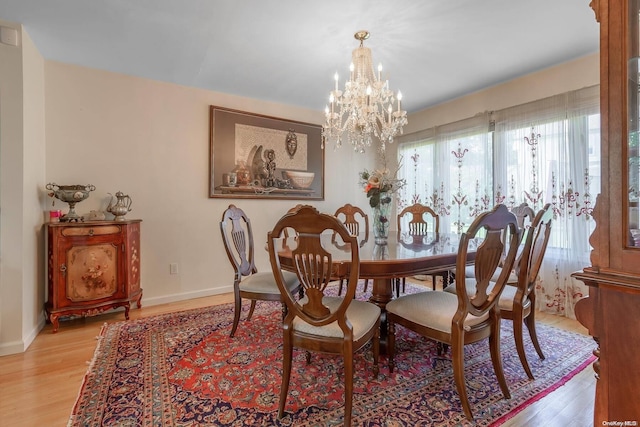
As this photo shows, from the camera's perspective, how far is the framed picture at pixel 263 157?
11.8ft

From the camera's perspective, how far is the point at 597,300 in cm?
91

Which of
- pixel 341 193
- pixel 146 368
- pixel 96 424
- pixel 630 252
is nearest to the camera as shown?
pixel 630 252

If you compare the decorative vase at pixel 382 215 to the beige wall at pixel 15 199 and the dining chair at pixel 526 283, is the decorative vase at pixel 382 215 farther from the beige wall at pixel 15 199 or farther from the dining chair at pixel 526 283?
the beige wall at pixel 15 199

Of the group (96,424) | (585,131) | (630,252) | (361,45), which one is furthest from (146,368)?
(585,131)

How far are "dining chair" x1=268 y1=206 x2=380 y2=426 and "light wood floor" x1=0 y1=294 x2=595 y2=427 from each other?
83 cm

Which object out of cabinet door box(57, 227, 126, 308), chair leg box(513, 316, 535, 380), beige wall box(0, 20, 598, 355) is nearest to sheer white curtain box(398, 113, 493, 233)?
beige wall box(0, 20, 598, 355)

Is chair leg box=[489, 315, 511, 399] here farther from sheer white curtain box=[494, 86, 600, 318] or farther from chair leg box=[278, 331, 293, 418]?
sheer white curtain box=[494, 86, 600, 318]

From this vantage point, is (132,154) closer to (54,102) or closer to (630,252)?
(54,102)

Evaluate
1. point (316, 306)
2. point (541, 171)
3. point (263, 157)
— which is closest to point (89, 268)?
point (263, 157)

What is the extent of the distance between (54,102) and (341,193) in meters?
3.49

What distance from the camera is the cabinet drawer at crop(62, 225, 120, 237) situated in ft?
8.23

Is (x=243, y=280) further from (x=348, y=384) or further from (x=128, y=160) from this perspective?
(x=128, y=160)

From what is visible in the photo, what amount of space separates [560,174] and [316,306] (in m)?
2.95

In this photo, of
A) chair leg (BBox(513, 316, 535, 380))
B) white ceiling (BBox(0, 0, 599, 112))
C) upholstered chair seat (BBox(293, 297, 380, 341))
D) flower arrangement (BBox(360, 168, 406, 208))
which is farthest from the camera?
flower arrangement (BBox(360, 168, 406, 208))
